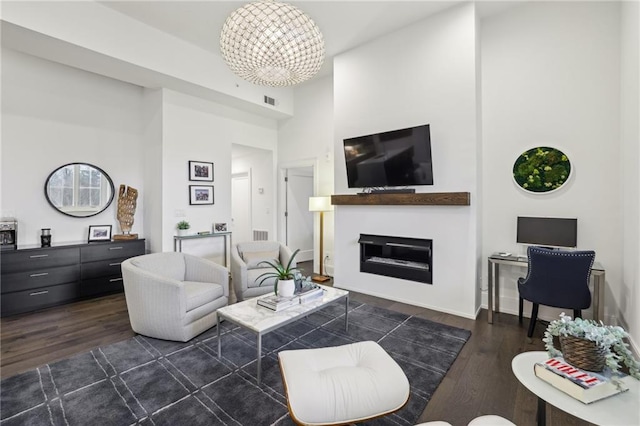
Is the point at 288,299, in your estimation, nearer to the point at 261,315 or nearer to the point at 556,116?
the point at 261,315

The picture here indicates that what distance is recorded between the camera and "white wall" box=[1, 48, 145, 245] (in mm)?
3871

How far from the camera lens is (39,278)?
12.1 ft

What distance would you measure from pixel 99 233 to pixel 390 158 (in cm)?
449

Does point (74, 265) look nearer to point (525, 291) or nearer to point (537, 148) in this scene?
point (525, 291)

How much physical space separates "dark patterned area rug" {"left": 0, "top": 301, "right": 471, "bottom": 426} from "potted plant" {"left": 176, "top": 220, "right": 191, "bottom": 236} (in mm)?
2116

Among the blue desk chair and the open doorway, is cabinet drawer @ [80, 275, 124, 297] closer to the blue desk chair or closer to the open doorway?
the open doorway

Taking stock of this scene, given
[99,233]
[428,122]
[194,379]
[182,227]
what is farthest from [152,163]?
[428,122]

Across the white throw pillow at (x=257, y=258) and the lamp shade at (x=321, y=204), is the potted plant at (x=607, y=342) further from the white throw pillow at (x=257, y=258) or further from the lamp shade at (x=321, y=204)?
the lamp shade at (x=321, y=204)

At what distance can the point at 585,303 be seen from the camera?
2.64 m

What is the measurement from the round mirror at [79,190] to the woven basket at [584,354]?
5.66 m

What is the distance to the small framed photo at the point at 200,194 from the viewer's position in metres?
4.97

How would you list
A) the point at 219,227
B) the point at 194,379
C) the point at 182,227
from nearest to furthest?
the point at 194,379 → the point at 182,227 → the point at 219,227

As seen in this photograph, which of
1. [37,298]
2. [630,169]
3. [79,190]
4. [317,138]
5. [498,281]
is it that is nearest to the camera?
[630,169]

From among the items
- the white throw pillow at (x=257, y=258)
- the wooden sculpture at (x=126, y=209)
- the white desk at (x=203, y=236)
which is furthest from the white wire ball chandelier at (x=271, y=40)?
the wooden sculpture at (x=126, y=209)
